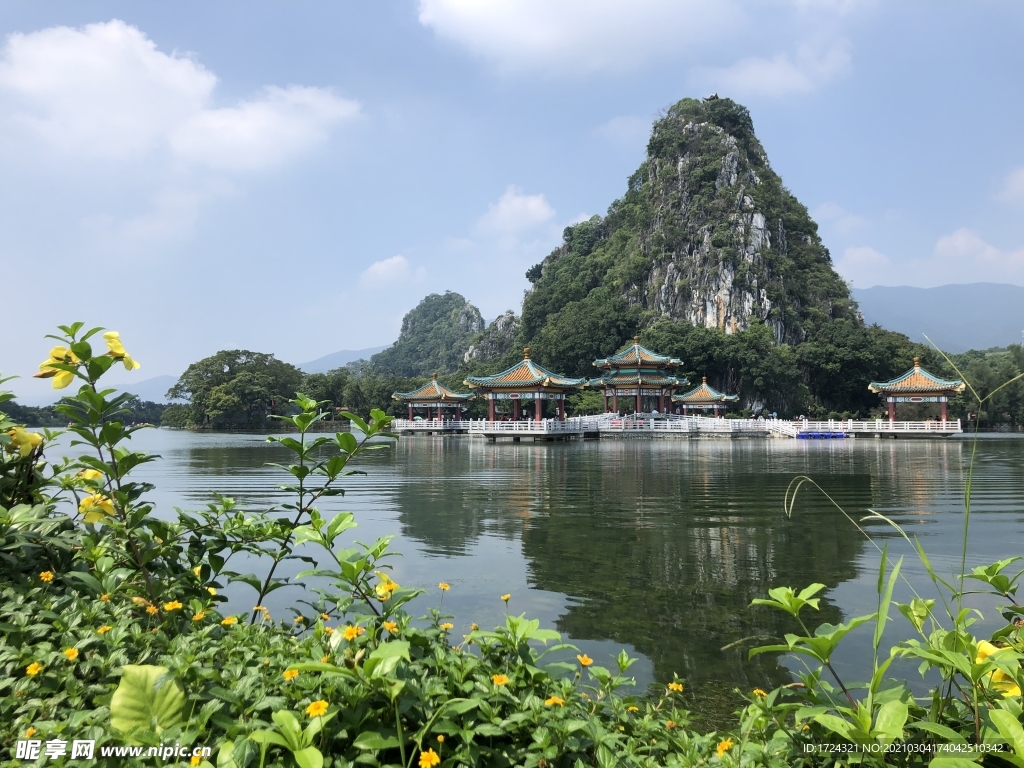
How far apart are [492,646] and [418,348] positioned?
104846 millimetres

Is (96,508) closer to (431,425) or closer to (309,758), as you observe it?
(309,758)

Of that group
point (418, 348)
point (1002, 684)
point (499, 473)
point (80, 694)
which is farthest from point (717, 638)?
point (418, 348)

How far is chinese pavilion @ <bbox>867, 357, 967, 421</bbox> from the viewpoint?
2928 cm

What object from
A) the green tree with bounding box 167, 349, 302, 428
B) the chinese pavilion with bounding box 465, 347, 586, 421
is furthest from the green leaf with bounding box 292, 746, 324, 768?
the green tree with bounding box 167, 349, 302, 428

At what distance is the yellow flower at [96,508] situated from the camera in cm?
188

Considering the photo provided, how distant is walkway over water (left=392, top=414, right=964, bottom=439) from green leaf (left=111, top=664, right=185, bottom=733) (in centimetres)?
2545

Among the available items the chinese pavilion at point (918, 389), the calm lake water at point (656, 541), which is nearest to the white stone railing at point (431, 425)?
the calm lake water at point (656, 541)

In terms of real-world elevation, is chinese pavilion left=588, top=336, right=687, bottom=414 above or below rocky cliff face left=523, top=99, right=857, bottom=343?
below

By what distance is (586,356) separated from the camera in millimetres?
A: 48500

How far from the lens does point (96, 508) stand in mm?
1902

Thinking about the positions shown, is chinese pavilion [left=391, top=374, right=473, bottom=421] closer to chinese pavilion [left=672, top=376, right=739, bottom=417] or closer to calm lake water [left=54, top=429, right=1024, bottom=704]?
chinese pavilion [left=672, top=376, right=739, bottom=417]

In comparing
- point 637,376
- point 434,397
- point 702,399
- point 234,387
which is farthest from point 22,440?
point 234,387

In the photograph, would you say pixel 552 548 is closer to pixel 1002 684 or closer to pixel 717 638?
pixel 717 638

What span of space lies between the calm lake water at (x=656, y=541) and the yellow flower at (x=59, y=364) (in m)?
1.85
